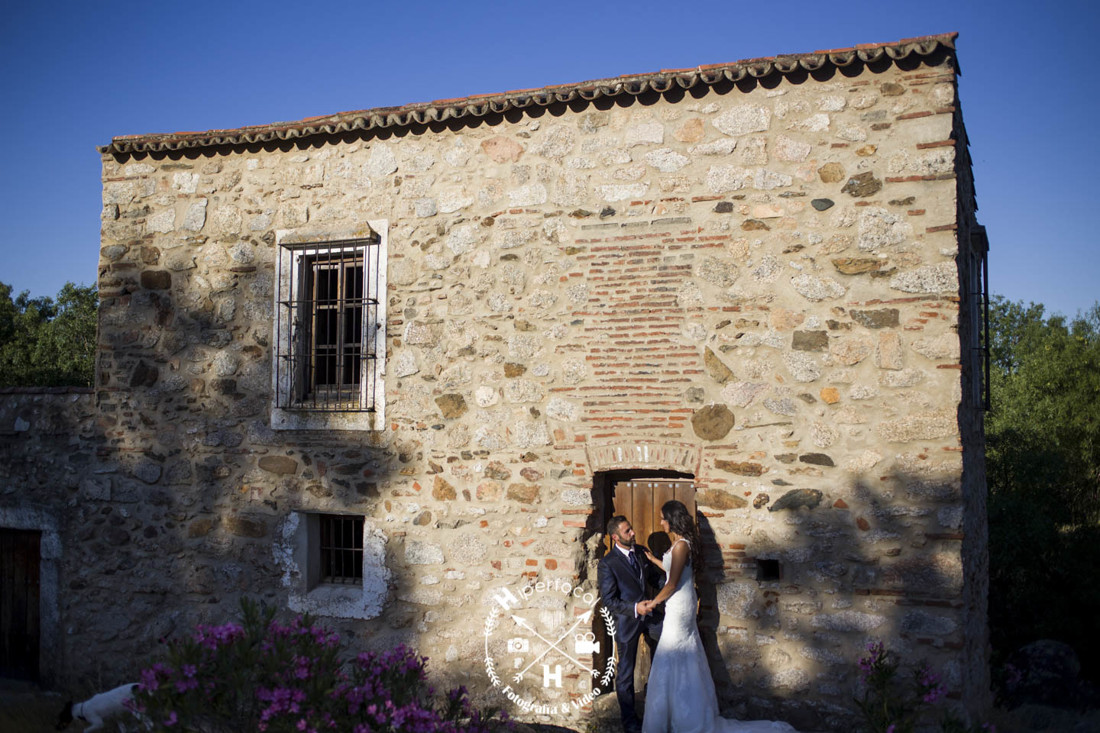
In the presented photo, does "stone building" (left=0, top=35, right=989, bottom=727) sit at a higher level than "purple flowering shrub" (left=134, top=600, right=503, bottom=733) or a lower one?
higher

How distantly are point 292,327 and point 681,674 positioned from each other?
4.33m

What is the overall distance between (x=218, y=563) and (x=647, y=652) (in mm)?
3801

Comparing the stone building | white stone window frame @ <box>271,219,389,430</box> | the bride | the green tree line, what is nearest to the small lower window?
the stone building

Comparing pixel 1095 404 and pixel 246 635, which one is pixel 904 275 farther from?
pixel 1095 404

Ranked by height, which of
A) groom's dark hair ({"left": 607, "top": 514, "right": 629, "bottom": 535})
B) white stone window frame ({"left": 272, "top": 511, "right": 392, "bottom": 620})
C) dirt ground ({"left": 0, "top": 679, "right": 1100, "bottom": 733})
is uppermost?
groom's dark hair ({"left": 607, "top": 514, "right": 629, "bottom": 535})

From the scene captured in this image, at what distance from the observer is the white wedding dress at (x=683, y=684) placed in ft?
A: 17.6

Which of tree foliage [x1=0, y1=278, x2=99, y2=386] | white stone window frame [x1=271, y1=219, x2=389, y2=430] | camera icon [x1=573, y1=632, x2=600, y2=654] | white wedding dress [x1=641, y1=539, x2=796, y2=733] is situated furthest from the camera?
tree foliage [x1=0, y1=278, x2=99, y2=386]

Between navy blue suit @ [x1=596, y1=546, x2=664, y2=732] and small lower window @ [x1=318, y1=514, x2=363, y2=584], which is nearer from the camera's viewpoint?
navy blue suit @ [x1=596, y1=546, x2=664, y2=732]

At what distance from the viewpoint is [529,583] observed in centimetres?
631

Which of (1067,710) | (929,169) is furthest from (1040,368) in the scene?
(929,169)

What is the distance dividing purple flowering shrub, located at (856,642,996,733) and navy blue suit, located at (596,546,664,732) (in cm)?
141

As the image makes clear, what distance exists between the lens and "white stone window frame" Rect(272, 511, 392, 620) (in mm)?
6711

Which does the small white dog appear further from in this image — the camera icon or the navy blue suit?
the navy blue suit

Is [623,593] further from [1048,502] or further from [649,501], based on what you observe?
[1048,502]
